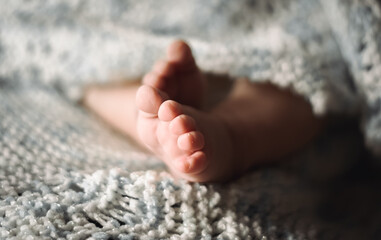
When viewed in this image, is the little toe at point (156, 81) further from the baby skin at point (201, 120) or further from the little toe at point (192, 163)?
the little toe at point (192, 163)

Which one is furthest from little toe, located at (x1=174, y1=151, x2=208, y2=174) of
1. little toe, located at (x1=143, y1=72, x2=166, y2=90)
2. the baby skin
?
little toe, located at (x1=143, y1=72, x2=166, y2=90)

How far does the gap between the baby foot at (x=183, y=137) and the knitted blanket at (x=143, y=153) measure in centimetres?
2

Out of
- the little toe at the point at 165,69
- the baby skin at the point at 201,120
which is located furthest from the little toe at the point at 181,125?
the little toe at the point at 165,69

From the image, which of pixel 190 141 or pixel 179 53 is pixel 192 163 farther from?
pixel 179 53

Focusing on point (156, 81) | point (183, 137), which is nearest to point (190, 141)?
point (183, 137)

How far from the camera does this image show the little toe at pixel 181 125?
0.41 metres

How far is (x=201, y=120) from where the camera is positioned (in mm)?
461

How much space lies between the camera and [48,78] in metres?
0.77

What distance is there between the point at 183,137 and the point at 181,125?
0.04ft

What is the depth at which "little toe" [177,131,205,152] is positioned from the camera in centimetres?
41

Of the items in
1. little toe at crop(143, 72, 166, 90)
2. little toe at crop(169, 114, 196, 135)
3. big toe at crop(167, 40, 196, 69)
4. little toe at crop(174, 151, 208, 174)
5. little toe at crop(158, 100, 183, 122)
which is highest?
big toe at crop(167, 40, 196, 69)

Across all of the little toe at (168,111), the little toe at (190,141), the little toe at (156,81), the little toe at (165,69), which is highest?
the little toe at (165,69)

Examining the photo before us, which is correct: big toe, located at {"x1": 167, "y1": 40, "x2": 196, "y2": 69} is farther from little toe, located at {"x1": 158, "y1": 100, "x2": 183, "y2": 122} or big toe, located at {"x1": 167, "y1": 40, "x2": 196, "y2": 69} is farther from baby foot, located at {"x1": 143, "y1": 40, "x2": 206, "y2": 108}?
little toe, located at {"x1": 158, "y1": 100, "x2": 183, "y2": 122}

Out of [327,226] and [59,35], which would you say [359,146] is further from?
A: [59,35]
